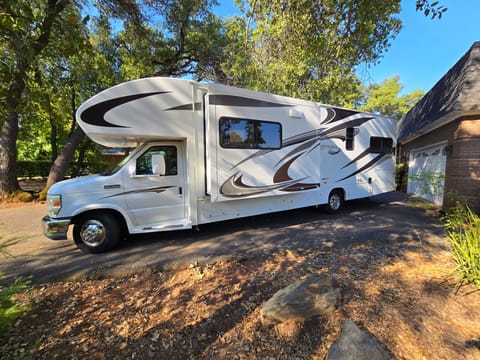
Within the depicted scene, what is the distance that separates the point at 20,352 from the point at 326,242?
4668mm

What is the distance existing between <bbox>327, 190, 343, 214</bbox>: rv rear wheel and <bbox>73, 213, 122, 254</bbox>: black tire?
19.3ft

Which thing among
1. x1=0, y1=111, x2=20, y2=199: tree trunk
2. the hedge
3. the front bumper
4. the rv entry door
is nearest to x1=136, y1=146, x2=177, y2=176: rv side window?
the rv entry door

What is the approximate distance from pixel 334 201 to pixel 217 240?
166 inches

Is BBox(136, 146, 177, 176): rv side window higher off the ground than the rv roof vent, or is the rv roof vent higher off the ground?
the rv roof vent

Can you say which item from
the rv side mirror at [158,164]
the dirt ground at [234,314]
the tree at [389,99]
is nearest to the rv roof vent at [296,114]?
the rv side mirror at [158,164]

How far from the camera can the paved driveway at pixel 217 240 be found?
406 centimetres

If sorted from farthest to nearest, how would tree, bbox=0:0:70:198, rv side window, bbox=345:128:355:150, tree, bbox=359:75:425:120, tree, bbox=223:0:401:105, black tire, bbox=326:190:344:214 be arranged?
tree, bbox=359:75:425:120 < black tire, bbox=326:190:344:214 < rv side window, bbox=345:128:355:150 < tree, bbox=223:0:401:105 < tree, bbox=0:0:70:198

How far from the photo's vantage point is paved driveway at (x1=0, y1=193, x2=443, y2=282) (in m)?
4.06

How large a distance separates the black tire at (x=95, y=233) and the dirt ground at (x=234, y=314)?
104 centimetres

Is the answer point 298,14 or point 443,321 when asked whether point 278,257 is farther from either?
point 298,14

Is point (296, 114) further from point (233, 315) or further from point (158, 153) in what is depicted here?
point (233, 315)

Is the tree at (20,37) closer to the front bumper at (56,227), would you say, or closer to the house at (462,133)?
the front bumper at (56,227)

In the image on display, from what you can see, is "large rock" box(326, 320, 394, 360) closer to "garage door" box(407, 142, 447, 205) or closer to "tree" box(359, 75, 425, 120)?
"garage door" box(407, 142, 447, 205)

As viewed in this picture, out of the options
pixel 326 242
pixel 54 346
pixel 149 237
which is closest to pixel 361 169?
pixel 326 242
